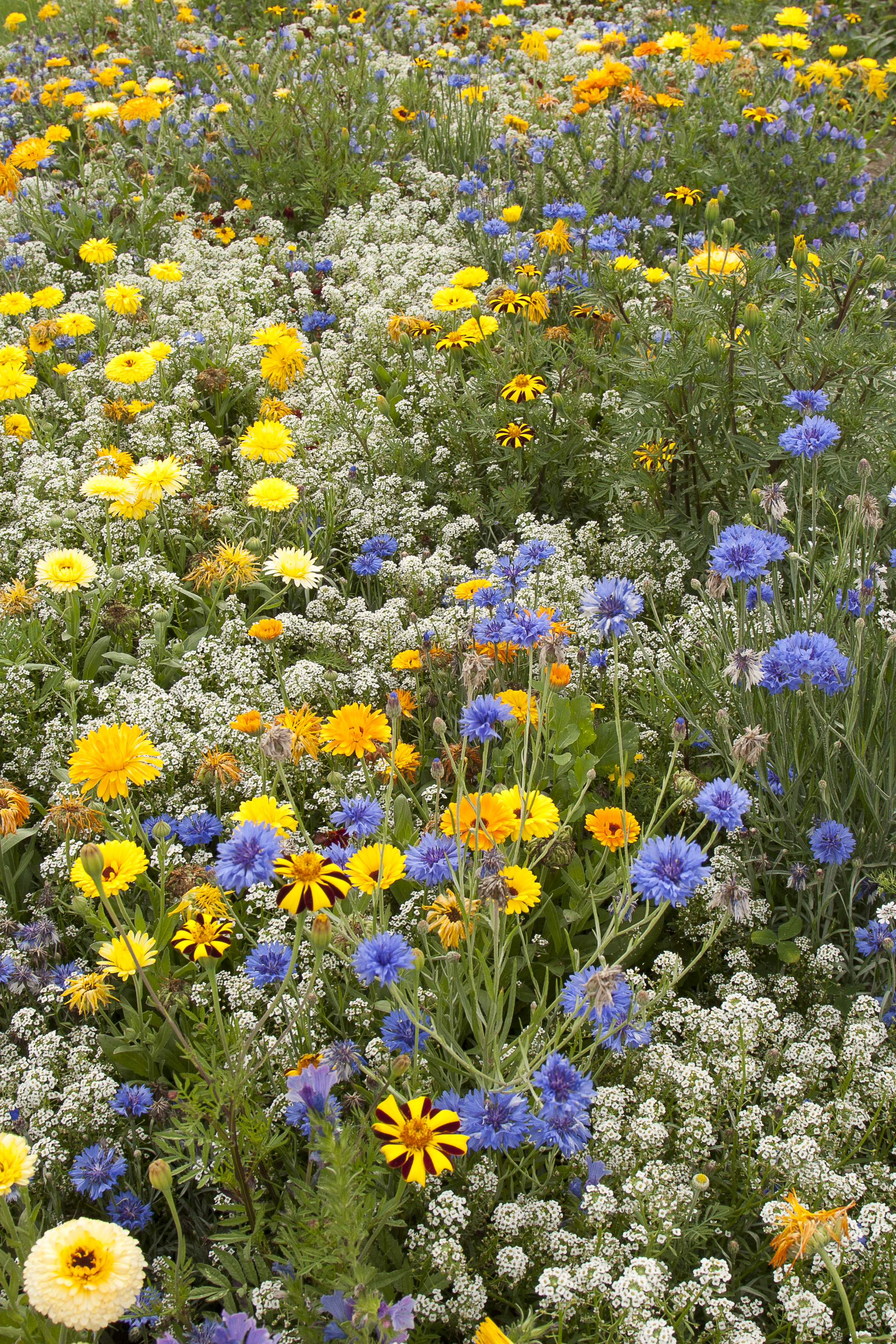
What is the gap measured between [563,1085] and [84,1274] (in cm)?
→ 74

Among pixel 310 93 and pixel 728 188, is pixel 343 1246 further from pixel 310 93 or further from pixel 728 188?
pixel 310 93

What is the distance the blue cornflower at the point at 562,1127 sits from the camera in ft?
5.21

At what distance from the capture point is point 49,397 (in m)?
4.34

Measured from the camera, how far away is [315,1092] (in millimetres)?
1512

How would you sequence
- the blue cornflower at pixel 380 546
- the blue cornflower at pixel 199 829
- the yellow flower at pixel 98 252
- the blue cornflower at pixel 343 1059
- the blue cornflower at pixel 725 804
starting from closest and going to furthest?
1. the blue cornflower at pixel 343 1059
2. the blue cornflower at pixel 725 804
3. the blue cornflower at pixel 199 829
4. the blue cornflower at pixel 380 546
5. the yellow flower at pixel 98 252

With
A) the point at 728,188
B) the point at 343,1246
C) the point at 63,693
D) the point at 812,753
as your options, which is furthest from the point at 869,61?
the point at 343,1246

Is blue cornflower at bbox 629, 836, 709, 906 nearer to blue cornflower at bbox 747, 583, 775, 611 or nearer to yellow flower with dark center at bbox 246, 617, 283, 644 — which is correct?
blue cornflower at bbox 747, 583, 775, 611

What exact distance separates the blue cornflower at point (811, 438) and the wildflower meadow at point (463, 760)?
0.01 metres

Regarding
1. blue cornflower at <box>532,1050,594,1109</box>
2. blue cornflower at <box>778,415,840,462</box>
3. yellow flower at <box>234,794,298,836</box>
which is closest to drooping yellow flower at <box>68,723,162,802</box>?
yellow flower at <box>234,794,298,836</box>

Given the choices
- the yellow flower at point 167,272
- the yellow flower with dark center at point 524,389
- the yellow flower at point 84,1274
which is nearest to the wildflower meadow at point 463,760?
the yellow flower at point 84,1274

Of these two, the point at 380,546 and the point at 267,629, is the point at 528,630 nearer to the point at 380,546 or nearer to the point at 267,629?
the point at 267,629

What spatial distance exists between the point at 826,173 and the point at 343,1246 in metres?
5.52

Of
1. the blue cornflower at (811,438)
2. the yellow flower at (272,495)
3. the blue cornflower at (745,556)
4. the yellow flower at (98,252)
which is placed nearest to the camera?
the blue cornflower at (745,556)

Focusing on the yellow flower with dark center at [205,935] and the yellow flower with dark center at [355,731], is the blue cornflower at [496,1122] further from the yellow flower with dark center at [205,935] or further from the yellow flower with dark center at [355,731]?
the yellow flower with dark center at [355,731]
